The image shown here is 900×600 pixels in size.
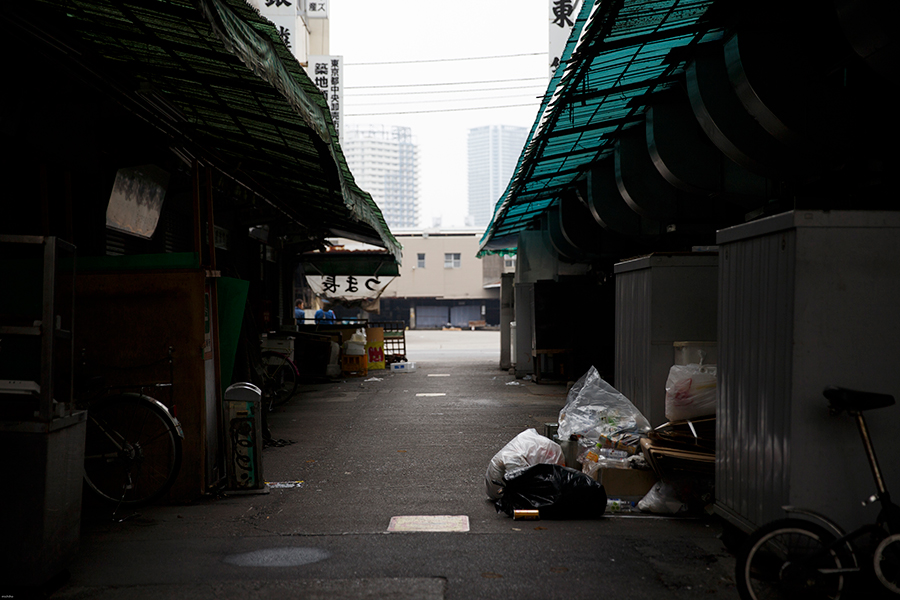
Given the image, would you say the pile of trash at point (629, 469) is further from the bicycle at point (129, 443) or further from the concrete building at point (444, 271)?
the concrete building at point (444, 271)

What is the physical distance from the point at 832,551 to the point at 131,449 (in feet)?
17.8

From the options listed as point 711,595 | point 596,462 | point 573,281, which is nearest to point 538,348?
point 573,281

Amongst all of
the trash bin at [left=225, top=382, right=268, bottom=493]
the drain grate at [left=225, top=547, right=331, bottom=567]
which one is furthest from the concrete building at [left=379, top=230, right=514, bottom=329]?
the drain grate at [left=225, top=547, right=331, bottom=567]

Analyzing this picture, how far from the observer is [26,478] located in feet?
14.1

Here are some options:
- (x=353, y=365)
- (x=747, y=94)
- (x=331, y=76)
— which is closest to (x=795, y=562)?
(x=747, y=94)

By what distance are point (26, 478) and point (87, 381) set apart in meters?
2.24

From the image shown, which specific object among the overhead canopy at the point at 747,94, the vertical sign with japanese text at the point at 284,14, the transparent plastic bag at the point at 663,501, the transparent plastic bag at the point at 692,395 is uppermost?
the vertical sign with japanese text at the point at 284,14

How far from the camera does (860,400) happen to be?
153 inches

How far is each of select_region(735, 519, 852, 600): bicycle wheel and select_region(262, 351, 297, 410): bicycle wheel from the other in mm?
10290

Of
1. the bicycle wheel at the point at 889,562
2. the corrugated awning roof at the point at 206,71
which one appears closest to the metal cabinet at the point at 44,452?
the corrugated awning roof at the point at 206,71

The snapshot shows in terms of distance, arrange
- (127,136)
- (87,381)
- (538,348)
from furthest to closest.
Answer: (538,348) < (127,136) < (87,381)

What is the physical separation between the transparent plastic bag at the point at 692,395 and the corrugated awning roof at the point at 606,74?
2894 mm

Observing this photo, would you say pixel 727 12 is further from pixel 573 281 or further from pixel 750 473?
pixel 573 281

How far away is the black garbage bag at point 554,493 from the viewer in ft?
19.6
